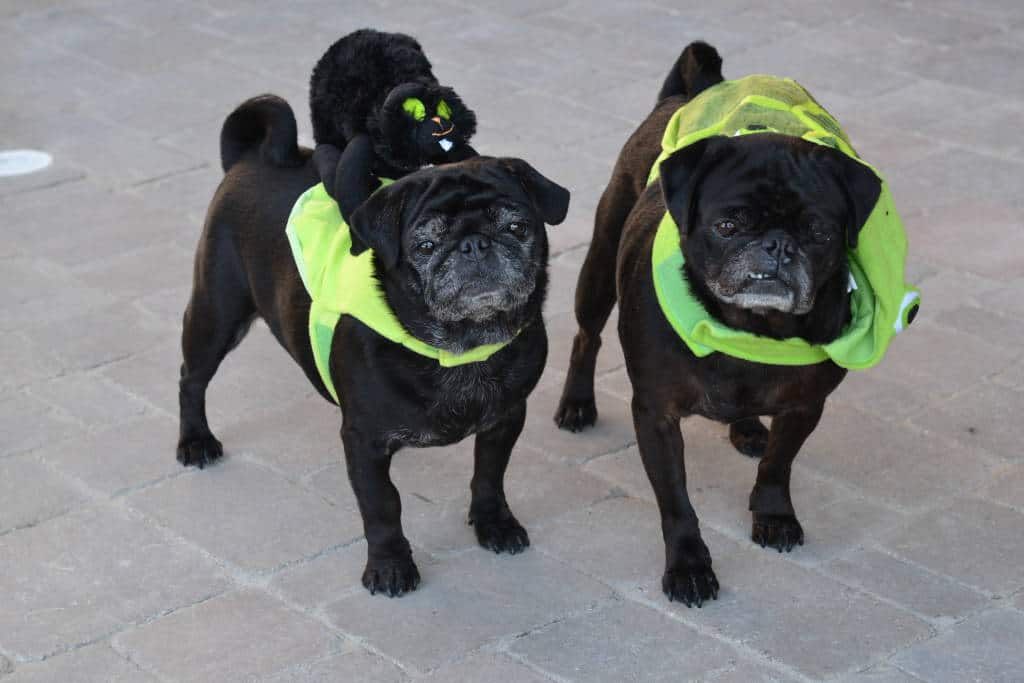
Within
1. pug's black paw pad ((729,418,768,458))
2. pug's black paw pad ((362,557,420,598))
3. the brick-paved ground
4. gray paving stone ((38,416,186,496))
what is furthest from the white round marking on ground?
pug's black paw pad ((729,418,768,458))

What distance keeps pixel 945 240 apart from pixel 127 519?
12.6 ft

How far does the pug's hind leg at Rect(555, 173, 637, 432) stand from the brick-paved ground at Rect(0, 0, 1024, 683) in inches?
4.0

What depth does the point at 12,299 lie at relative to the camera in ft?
20.0

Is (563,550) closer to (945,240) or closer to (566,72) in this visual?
(945,240)

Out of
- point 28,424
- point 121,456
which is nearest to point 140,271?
point 28,424

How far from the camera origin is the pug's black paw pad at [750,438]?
4949 mm

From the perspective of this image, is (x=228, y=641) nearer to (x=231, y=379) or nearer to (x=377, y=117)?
(x=377, y=117)

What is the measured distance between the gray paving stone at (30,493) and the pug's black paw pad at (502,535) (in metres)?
1.32

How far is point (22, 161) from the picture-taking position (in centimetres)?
758

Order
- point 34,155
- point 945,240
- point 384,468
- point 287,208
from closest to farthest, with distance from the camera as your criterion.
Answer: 1. point 384,468
2. point 287,208
3. point 945,240
4. point 34,155

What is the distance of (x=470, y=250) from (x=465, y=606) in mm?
1104

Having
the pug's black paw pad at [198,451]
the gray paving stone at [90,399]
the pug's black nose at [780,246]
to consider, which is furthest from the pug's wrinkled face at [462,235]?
the gray paving stone at [90,399]

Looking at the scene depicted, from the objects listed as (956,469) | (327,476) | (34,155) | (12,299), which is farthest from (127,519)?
(34,155)

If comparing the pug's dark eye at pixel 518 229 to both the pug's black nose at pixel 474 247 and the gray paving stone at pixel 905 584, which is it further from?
the gray paving stone at pixel 905 584
